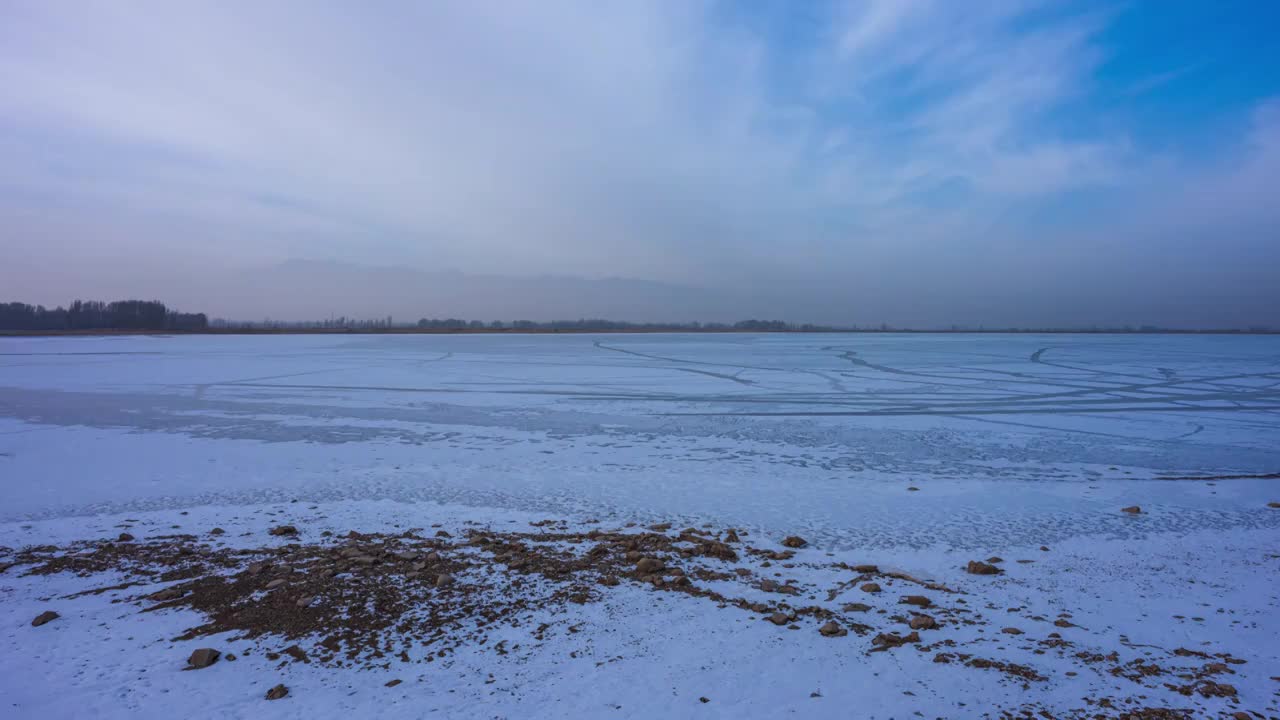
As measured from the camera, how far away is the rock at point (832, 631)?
14.2 feet

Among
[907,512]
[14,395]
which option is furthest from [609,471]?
[14,395]

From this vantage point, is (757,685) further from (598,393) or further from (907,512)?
(598,393)

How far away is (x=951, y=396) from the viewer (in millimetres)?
17203

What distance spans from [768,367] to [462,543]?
22.1 meters

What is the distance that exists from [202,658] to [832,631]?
400 cm

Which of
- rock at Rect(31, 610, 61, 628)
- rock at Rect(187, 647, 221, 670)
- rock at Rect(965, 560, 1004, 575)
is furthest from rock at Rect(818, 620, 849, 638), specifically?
rock at Rect(31, 610, 61, 628)

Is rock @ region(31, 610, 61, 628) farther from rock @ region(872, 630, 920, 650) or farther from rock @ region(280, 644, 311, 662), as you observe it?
rock @ region(872, 630, 920, 650)

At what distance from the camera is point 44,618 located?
14.5 ft

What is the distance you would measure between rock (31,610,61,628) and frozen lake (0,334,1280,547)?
124 inches

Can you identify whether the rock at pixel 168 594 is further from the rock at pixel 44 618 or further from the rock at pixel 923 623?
the rock at pixel 923 623

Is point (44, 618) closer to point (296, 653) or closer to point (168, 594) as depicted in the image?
point (168, 594)

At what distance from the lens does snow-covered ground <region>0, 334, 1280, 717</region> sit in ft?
12.1

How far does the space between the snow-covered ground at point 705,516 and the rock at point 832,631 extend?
2.8 inches

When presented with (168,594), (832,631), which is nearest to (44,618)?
(168,594)
